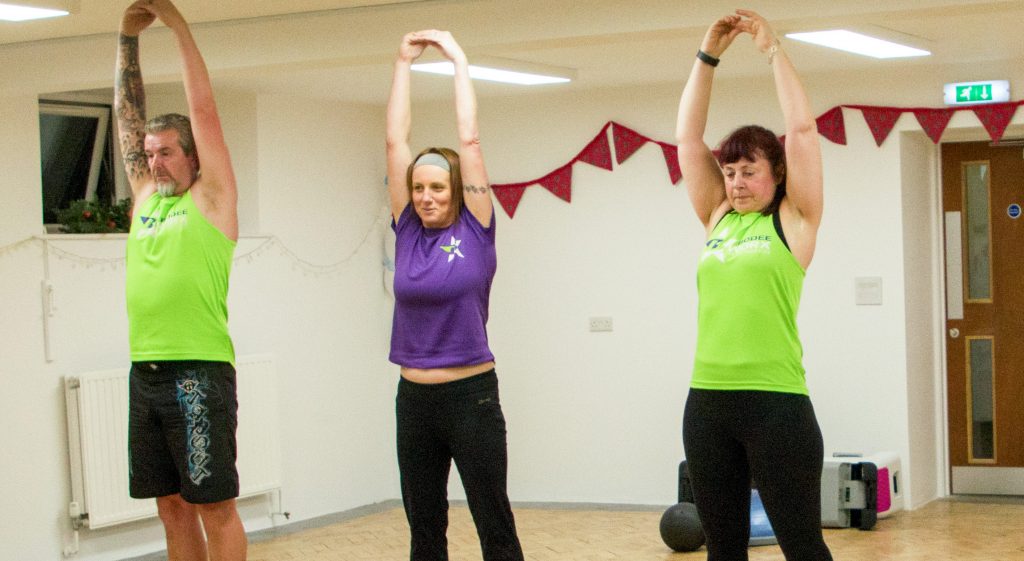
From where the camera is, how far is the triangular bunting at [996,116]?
647cm

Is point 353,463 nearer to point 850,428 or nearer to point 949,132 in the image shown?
point 850,428

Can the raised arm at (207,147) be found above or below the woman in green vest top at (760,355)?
above

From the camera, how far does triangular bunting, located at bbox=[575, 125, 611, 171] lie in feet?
23.7

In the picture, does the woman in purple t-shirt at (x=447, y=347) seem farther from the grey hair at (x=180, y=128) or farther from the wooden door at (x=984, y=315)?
the wooden door at (x=984, y=315)

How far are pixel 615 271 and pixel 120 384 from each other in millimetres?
2763

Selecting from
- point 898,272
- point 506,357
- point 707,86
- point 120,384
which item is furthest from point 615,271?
point 707,86

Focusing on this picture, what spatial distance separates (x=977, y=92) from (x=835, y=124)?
72 cm

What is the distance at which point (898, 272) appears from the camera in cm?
673

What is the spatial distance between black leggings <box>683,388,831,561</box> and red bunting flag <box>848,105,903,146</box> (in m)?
4.10

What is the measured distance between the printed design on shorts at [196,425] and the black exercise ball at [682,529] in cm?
317

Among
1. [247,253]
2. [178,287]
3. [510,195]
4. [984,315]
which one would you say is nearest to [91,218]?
[247,253]

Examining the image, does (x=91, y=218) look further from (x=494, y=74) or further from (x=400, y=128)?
(x=400, y=128)

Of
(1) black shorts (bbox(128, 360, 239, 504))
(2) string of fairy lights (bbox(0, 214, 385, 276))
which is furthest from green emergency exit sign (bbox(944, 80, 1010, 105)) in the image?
(1) black shorts (bbox(128, 360, 239, 504))

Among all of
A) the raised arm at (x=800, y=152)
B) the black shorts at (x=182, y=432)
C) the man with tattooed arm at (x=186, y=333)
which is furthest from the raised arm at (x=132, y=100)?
the raised arm at (x=800, y=152)
